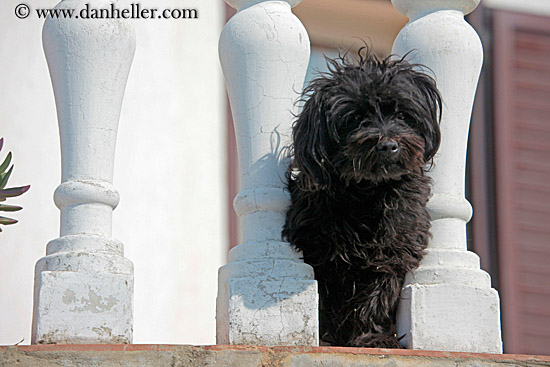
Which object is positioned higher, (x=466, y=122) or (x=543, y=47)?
(x=543, y=47)

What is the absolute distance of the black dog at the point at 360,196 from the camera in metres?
2.51

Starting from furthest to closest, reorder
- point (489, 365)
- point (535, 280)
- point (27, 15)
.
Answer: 1. point (535, 280)
2. point (27, 15)
3. point (489, 365)

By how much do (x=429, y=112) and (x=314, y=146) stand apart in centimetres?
32

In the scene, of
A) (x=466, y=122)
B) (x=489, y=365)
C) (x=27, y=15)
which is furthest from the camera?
(x=27, y=15)

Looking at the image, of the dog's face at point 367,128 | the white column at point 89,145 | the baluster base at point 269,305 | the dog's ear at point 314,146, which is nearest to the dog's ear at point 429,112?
the dog's face at point 367,128

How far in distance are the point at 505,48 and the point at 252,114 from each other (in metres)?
2.45

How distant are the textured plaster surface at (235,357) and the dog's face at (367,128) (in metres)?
0.49

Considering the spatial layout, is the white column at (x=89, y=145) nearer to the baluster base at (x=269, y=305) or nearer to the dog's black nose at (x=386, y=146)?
the baluster base at (x=269, y=305)

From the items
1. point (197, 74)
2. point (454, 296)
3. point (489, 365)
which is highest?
point (197, 74)

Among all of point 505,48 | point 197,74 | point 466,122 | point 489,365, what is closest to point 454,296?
point 489,365

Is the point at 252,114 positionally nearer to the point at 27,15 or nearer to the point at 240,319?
the point at 240,319

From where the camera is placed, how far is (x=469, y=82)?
2746 mm

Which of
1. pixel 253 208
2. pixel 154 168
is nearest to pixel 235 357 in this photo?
pixel 253 208

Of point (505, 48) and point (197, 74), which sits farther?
point (505, 48)
